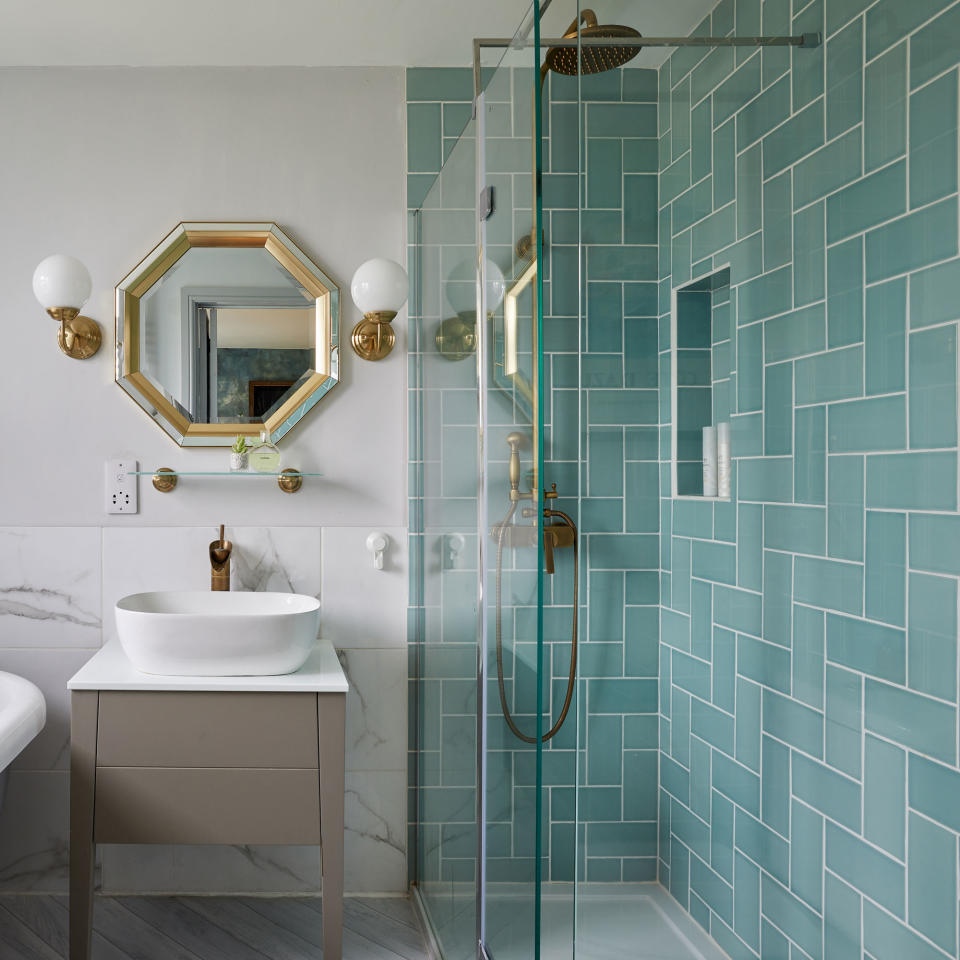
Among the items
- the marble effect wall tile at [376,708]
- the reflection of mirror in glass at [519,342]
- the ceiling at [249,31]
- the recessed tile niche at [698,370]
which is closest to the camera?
the recessed tile niche at [698,370]

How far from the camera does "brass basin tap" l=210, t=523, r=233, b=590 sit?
2318 mm

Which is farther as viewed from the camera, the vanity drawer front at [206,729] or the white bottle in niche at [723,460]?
the vanity drawer front at [206,729]

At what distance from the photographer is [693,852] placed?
1093 mm

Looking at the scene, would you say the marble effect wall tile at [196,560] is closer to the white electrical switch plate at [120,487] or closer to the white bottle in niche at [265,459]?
the white electrical switch plate at [120,487]

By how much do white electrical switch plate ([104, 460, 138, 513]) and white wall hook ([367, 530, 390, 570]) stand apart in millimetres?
705

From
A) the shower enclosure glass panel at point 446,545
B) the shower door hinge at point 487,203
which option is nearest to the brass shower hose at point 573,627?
the shower enclosure glass panel at point 446,545

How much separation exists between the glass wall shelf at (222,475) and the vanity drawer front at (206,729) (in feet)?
2.24

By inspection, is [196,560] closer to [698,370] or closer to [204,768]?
[204,768]

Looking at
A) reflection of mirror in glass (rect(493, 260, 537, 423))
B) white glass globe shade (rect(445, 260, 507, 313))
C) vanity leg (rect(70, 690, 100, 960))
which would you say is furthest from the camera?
vanity leg (rect(70, 690, 100, 960))

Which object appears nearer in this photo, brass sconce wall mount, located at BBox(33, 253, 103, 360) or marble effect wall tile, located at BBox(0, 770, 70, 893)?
brass sconce wall mount, located at BBox(33, 253, 103, 360)

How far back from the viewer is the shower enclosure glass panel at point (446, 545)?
1.68m

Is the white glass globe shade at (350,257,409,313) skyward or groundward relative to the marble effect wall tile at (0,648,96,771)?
skyward

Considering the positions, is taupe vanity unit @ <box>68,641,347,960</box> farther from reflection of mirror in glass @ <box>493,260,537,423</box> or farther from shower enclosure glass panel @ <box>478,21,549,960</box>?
reflection of mirror in glass @ <box>493,260,537,423</box>

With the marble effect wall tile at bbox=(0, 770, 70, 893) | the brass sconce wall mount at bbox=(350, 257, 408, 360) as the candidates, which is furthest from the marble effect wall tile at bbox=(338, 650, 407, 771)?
the brass sconce wall mount at bbox=(350, 257, 408, 360)
